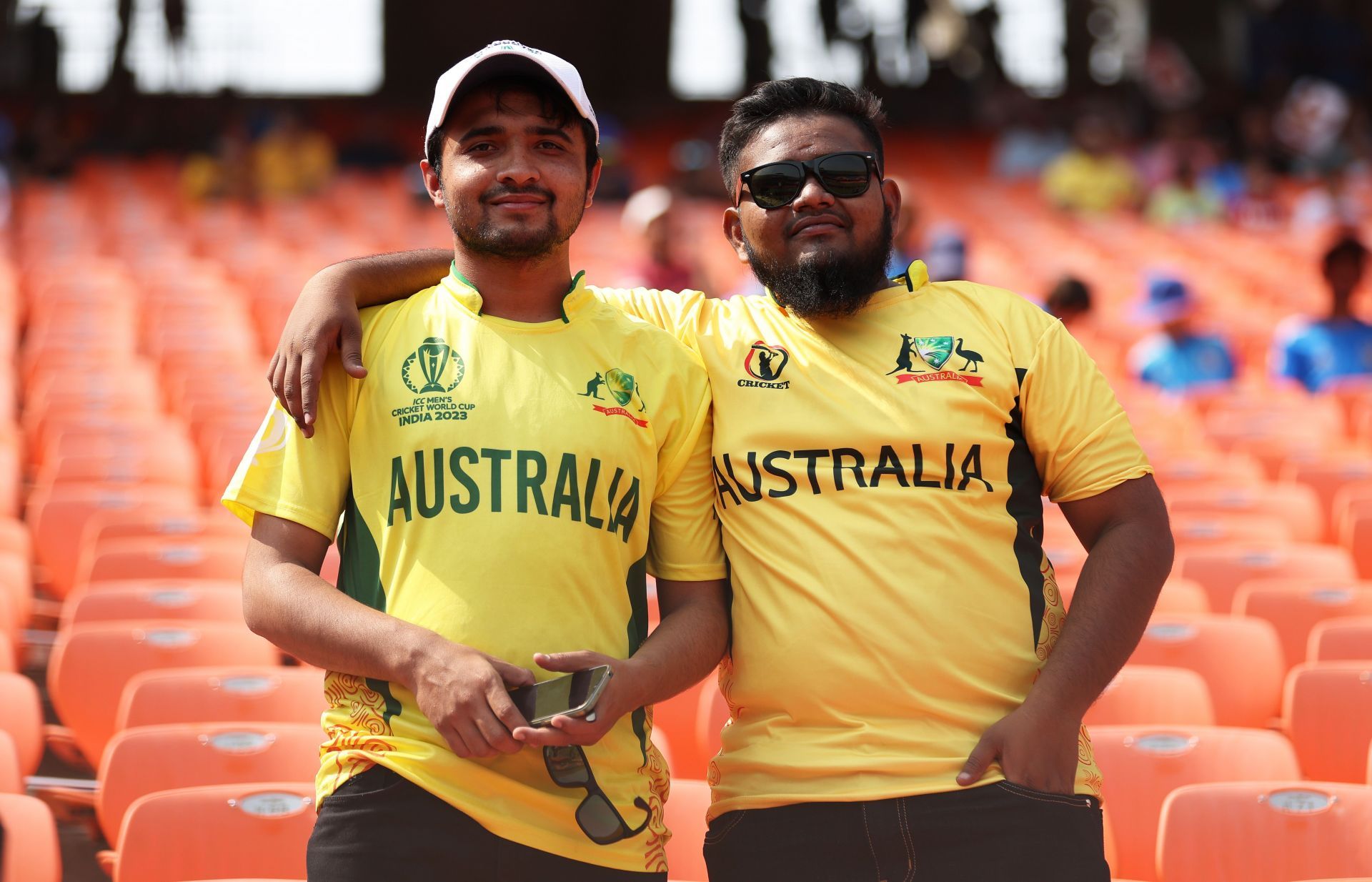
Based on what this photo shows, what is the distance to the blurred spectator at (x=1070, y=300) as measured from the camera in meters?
6.53

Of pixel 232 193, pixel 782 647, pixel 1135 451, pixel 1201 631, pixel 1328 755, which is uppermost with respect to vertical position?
pixel 232 193

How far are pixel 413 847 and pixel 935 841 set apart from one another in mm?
668

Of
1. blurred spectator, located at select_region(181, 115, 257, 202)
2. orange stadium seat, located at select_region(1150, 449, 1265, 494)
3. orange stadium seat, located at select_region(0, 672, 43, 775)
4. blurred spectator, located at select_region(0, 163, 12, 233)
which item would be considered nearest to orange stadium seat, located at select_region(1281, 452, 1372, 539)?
orange stadium seat, located at select_region(1150, 449, 1265, 494)

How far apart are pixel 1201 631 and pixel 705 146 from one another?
41.3ft

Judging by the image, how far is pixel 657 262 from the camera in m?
5.61

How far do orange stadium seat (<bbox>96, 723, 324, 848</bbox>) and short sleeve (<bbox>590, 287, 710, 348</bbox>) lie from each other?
101 centimetres

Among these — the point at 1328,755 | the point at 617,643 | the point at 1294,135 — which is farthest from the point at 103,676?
the point at 1294,135

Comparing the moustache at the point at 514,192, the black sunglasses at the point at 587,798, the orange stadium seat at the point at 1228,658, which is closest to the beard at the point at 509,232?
the moustache at the point at 514,192

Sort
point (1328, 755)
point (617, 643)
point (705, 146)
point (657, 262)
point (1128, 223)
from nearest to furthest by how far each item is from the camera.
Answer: point (617, 643) < point (1328, 755) < point (657, 262) < point (1128, 223) < point (705, 146)

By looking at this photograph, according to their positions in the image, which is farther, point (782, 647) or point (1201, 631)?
point (1201, 631)

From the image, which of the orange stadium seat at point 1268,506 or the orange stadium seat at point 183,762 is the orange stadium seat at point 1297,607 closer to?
the orange stadium seat at point 1268,506

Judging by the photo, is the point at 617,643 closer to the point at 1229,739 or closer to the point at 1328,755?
the point at 1229,739

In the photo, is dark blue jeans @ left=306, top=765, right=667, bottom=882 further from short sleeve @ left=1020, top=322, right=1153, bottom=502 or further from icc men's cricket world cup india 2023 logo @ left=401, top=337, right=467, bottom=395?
short sleeve @ left=1020, top=322, right=1153, bottom=502

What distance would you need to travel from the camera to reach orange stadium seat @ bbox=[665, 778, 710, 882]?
240 centimetres
